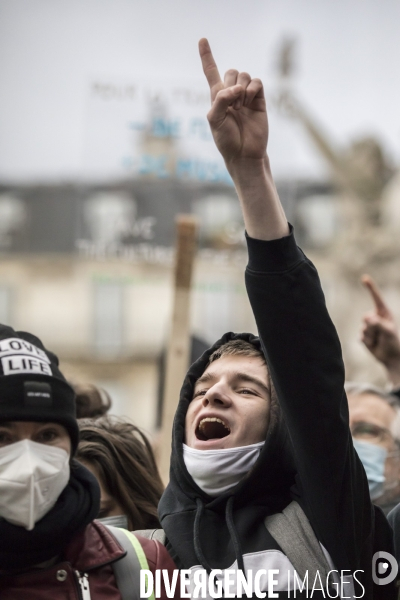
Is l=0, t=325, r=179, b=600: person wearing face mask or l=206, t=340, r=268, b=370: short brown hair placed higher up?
l=206, t=340, r=268, b=370: short brown hair

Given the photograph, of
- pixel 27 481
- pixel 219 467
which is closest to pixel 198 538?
pixel 219 467

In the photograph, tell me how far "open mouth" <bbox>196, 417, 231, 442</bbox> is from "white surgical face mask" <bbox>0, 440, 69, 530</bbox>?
1.41 ft

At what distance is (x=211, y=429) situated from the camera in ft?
8.06

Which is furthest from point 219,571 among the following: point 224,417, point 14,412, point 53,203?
point 53,203

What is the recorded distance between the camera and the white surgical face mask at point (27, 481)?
2.05m

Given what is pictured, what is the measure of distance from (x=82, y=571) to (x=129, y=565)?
103 mm

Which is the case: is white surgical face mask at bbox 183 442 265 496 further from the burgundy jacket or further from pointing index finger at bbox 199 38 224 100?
pointing index finger at bbox 199 38 224 100

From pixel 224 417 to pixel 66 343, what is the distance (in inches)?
1044

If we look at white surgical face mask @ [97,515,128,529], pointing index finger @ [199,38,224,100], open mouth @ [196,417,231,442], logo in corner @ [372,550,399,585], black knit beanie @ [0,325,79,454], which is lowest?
white surgical face mask @ [97,515,128,529]

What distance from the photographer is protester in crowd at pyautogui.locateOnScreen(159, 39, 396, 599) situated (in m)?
2.17

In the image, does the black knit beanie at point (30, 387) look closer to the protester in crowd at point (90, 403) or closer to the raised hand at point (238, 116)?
the raised hand at point (238, 116)

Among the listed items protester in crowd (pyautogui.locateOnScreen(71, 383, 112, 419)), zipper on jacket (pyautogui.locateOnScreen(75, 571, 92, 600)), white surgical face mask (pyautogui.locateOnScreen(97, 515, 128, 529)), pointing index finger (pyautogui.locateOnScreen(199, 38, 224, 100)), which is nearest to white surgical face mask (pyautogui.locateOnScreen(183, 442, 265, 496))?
zipper on jacket (pyautogui.locateOnScreen(75, 571, 92, 600))

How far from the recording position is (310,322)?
85.8 inches

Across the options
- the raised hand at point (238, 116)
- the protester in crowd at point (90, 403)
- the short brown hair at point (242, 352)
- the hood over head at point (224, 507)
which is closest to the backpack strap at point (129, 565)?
the hood over head at point (224, 507)
